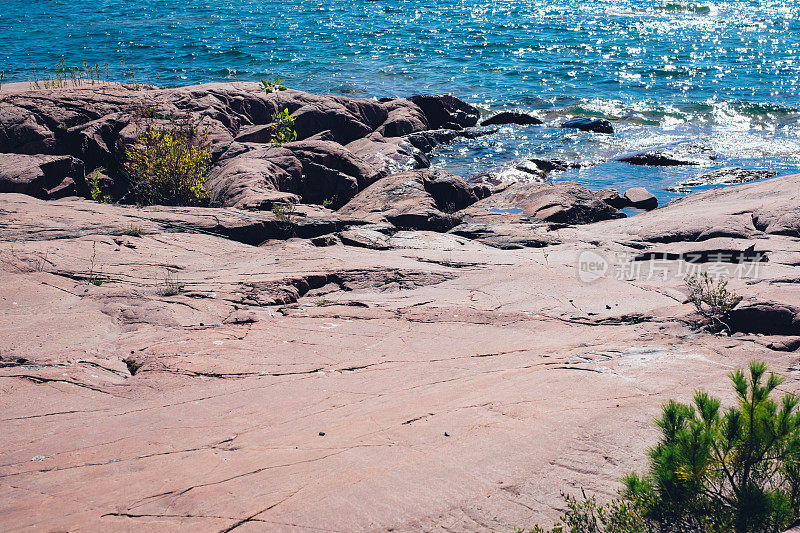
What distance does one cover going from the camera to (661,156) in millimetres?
16766

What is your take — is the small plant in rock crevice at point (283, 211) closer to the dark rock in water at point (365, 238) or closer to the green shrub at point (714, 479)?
the dark rock in water at point (365, 238)

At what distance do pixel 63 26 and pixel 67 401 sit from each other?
124ft

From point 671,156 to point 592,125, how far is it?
327cm

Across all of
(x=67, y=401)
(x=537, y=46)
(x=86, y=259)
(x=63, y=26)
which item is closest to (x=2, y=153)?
(x=86, y=259)

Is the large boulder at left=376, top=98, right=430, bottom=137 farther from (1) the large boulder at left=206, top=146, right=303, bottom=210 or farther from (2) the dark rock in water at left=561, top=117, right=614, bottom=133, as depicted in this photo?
(1) the large boulder at left=206, top=146, right=303, bottom=210

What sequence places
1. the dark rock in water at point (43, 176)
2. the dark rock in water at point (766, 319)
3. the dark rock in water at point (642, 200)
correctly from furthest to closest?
1. the dark rock in water at point (642, 200)
2. the dark rock in water at point (43, 176)
3. the dark rock in water at point (766, 319)

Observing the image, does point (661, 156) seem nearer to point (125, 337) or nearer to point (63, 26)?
point (125, 337)

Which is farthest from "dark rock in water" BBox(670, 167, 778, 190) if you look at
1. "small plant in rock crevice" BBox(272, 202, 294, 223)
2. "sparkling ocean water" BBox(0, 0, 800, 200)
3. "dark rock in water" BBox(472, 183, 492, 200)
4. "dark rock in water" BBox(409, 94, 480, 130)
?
"small plant in rock crevice" BBox(272, 202, 294, 223)

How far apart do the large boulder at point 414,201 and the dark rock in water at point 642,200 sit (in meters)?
3.28

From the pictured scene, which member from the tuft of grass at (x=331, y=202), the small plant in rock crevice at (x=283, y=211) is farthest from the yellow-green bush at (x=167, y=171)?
the tuft of grass at (x=331, y=202)

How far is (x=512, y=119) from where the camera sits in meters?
20.7

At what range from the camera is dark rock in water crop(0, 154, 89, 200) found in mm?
10656

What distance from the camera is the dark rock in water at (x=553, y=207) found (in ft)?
38.0

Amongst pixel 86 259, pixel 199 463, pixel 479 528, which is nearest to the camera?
pixel 479 528
